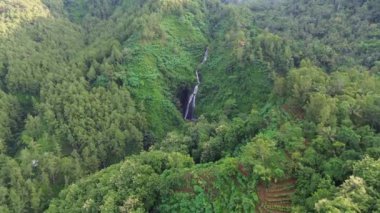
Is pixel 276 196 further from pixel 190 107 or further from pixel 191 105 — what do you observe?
pixel 191 105

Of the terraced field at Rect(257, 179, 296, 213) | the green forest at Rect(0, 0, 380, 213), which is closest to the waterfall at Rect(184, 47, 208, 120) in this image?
the green forest at Rect(0, 0, 380, 213)

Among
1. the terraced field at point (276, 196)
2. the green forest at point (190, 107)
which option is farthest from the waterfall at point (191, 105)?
the terraced field at point (276, 196)

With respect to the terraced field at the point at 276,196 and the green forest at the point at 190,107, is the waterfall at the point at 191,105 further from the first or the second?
the terraced field at the point at 276,196

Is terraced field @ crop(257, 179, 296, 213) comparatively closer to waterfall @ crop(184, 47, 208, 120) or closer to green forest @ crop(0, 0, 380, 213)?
green forest @ crop(0, 0, 380, 213)

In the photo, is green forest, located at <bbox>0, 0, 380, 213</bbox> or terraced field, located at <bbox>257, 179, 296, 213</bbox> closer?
terraced field, located at <bbox>257, 179, 296, 213</bbox>

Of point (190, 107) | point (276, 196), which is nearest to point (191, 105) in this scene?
point (190, 107)

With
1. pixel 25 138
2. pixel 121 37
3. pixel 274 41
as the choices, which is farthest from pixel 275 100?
pixel 121 37
